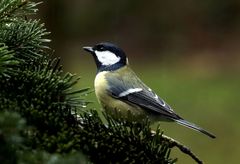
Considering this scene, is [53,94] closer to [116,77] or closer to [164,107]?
[164,107]

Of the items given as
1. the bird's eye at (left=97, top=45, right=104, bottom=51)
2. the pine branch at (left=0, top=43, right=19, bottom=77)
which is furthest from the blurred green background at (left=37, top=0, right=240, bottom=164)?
the pine branch at (left=0, top=43, right=19, bottom=77)

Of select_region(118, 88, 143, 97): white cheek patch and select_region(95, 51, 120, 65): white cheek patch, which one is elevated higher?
select_region(95, 51, 120, 65): white cheek patch

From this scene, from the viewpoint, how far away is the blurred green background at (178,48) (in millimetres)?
9062

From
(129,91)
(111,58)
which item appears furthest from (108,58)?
(129,91)

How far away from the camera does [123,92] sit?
2.88 m

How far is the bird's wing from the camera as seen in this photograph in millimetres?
2713

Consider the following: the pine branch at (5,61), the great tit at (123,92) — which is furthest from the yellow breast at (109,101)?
the pine branch at (5,61)

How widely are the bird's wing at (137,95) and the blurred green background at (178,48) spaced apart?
5.10 metres

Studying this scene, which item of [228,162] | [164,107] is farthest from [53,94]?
[228,162]

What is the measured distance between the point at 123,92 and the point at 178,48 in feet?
34.4

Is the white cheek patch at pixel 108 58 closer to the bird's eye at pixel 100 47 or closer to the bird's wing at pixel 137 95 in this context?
the bird's eye at pixel 100 47

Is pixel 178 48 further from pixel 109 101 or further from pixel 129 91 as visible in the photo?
pixel 109 101

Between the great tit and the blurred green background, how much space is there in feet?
16.1

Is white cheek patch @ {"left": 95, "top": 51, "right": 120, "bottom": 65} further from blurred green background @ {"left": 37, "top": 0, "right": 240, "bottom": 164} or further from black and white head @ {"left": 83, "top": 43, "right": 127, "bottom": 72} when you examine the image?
blurred green background @ {"left": 37, "top": 0, "right": 240, "bottom": 164}
